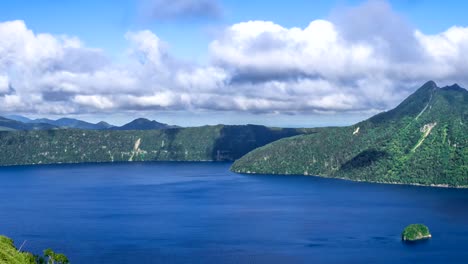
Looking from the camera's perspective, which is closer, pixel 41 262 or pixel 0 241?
pixel 0 241

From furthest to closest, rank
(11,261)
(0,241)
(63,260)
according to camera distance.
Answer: (63,260), (0,241), (11,261)

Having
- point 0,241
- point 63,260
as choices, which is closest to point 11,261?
A: point 0,241

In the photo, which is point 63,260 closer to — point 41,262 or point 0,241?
point 41,262

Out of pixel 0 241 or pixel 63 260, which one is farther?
pixel 63 260

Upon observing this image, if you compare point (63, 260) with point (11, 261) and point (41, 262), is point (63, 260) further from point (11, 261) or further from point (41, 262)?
point (11, 261)

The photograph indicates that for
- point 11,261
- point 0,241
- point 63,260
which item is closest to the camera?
point 11,261

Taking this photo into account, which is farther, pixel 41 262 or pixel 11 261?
pixel 41 262

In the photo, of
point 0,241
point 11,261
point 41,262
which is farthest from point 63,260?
point 11,261
